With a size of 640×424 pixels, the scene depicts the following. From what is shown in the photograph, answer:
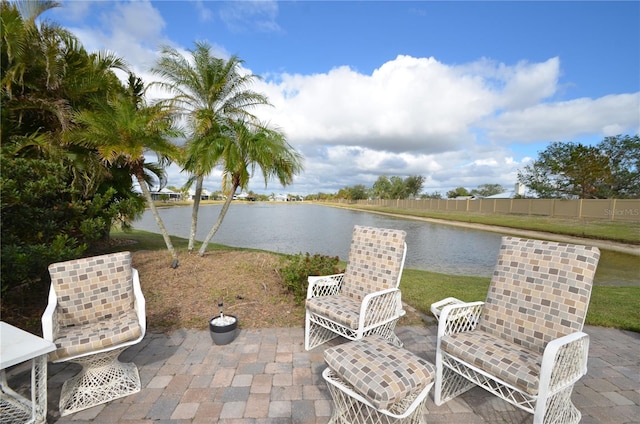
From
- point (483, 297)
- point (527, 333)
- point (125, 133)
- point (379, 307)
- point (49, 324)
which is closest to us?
point (49, 324)

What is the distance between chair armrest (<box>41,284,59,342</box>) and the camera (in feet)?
6.94

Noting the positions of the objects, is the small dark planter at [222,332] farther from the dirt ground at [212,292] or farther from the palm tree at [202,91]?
the palm tree at [202,91]

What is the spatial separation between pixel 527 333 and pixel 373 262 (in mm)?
1532

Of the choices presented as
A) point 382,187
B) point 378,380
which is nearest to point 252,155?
point 378,380

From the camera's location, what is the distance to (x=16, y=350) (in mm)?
1830

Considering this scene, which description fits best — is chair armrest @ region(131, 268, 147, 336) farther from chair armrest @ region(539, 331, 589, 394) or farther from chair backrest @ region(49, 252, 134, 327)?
chair armrest @ region(539, 331, 589, 394)

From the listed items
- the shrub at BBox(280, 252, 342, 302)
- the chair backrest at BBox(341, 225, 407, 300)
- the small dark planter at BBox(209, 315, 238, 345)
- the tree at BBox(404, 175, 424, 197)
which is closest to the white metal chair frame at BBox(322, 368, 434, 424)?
the chair backrest at BBox(341, 225, 407, 300)

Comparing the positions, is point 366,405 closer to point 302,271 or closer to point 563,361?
point 563,361

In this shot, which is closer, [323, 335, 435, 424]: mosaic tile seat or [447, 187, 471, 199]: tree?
[323, 335, 435, 424]: mosaic tile seat

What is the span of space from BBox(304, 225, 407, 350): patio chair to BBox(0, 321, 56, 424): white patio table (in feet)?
7.07

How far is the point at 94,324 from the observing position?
99.6 inches

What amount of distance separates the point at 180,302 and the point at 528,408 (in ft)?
14.2

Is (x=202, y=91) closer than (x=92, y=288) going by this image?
No

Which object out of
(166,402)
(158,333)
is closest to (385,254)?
(166,402)
